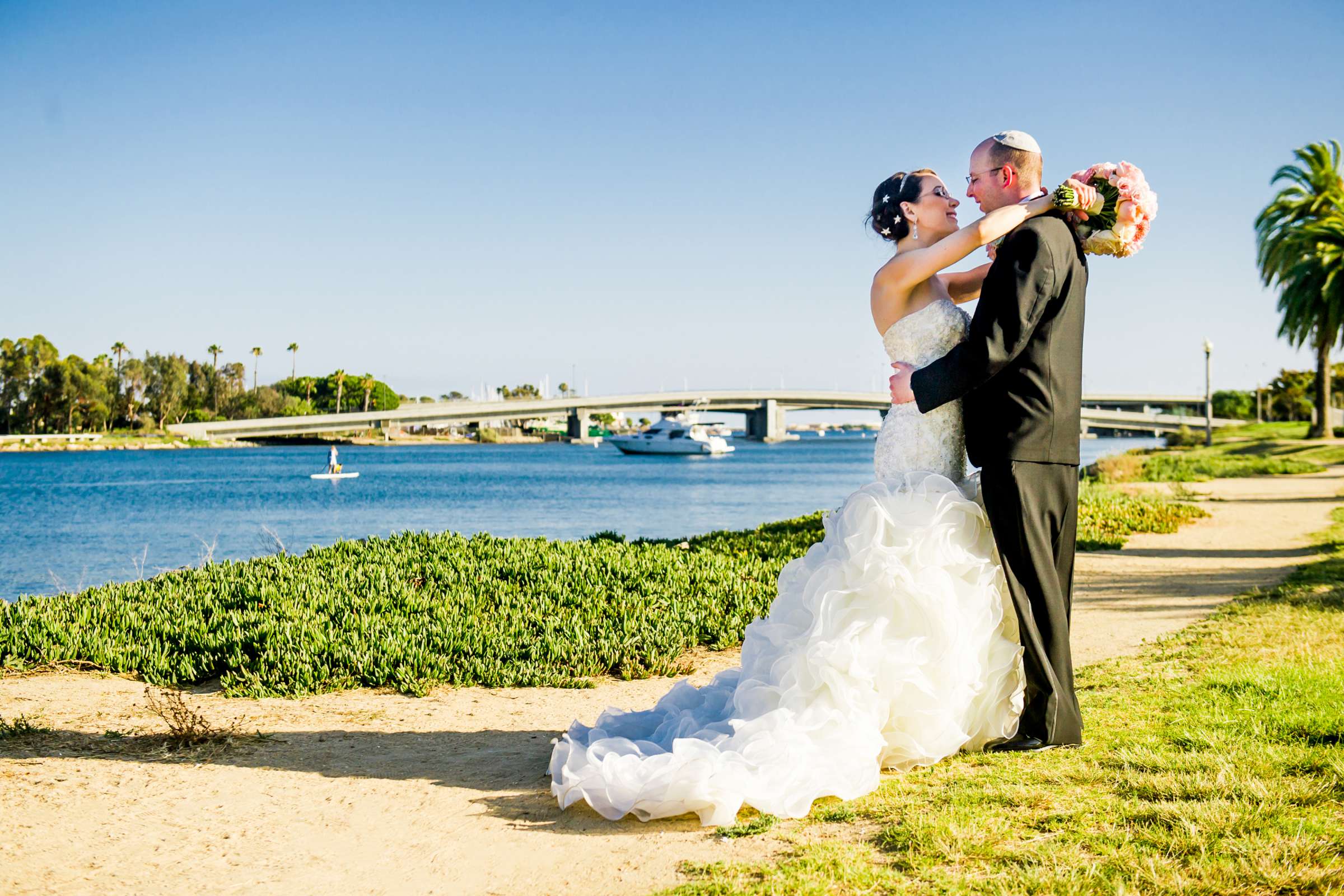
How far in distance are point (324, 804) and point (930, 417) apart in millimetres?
3202

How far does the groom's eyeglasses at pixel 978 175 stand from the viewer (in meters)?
4.65

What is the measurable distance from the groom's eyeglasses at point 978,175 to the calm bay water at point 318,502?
10.4 meters

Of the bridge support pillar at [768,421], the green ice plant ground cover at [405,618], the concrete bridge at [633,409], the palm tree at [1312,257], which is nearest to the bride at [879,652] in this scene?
the green ice plant ground cover at [405,618]

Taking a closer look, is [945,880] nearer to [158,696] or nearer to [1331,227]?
[158,696]

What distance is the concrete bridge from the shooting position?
82.6m

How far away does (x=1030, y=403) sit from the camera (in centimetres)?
449

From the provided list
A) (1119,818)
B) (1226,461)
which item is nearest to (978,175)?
(1119,818)

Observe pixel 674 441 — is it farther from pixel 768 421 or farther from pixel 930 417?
pixel 930 417

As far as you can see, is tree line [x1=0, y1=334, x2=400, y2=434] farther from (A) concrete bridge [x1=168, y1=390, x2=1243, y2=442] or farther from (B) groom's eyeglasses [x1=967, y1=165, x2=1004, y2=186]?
(B) groom's eyeglasses [x1=967, y1=165, x2=1004, y2=186]

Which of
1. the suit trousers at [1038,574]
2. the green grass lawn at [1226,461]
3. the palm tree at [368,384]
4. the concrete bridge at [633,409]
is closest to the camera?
the suit trousers at [1038,574]

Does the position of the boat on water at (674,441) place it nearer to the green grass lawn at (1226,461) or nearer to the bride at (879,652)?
the green grass lawn at (1226,461)

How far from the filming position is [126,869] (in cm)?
371

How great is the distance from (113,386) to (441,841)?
113 metres

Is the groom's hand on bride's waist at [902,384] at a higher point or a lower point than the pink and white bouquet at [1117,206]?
lower
